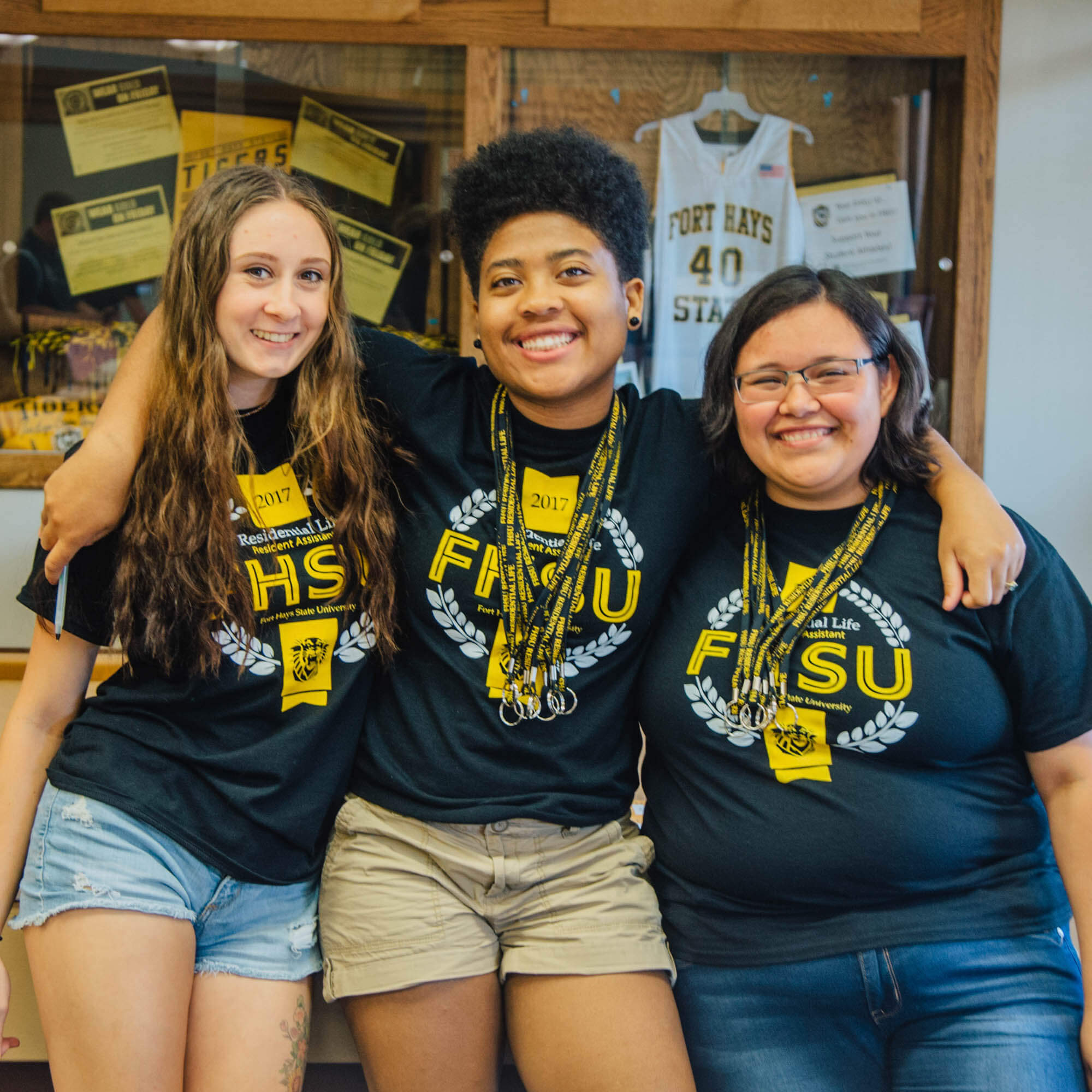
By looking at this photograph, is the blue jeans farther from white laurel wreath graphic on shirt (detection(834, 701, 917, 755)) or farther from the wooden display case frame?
the wooden display case frame

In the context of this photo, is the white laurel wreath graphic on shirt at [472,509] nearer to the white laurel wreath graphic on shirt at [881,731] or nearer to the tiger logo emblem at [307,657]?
the tiger logo emblem at [307,657]

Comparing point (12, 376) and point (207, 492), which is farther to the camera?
point (12, 376)

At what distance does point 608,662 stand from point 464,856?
33 centimetres

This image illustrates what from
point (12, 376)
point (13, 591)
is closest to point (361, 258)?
point (12, 376)

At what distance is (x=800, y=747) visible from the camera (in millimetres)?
1347

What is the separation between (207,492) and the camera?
136 cm

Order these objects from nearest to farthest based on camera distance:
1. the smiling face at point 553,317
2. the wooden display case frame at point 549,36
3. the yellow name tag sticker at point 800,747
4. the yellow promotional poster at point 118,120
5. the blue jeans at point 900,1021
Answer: the blue jeans at point 900,1021, the yellow name tag sticker at point 800,747, the smiling face at point 553,317, the wooden display case frame at point 549,36, the yellow promotional poster at point 118,120

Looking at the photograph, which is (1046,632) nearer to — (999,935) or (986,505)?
(986,505)

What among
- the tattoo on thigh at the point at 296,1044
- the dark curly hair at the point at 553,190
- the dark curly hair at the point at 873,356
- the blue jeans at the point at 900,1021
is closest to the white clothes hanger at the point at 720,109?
the dark curly hair at the point at 553,190

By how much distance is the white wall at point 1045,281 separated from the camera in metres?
2.60

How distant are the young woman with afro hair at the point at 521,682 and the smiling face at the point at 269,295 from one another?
0.13 m

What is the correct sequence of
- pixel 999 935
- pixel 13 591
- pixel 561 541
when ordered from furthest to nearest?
pixel 13 591, pixel 561 541, pixel 999 935

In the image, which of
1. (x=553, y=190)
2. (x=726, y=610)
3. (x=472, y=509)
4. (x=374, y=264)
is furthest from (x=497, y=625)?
(x=374, y=264)

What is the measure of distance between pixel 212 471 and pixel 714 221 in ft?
6.01
